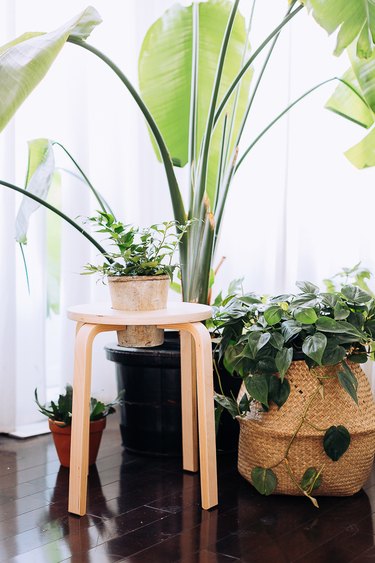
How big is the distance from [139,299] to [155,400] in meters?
0.45

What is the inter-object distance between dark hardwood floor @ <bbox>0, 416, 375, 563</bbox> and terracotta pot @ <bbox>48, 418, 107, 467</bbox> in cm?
3

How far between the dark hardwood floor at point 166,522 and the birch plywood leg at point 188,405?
0.15ft

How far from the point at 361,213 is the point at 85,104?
0.91m

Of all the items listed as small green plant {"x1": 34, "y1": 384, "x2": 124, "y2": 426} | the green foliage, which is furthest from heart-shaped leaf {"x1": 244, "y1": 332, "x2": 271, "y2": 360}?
small green plant {"x1": 34, "y1": 384, "x2": 124, "y2": 426}

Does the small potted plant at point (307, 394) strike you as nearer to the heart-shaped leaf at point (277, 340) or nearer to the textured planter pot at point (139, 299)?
the heart-shaped leaf at point (277, 340)

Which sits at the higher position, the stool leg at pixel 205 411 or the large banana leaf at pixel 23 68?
the large banana leaf at pixel 23 68

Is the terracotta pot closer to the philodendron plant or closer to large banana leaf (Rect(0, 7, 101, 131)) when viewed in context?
the philodendron plant

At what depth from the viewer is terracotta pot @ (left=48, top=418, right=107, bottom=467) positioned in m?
1.84

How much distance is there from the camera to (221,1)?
6.84 ft

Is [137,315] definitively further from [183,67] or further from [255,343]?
[183,67]

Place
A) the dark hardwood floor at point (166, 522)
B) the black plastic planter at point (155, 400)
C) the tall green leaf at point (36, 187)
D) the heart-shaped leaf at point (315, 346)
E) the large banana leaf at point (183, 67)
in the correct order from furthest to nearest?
the large banana leaf at point (183, 67), the black plastic planter at point (155, 400), the tall green leaf at point (36, 187), the heart-shaped leaf at point (315, 346), the dark hardwood floor at point (166, 522)

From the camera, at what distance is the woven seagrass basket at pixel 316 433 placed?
1.60 metres

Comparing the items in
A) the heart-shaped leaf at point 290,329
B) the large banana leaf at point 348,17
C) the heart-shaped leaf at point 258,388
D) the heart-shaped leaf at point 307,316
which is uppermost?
the large banana leaf at point 348,17

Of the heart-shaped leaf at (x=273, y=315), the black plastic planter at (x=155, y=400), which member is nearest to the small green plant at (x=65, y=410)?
the black plastic planter at (x=155, y=400)
